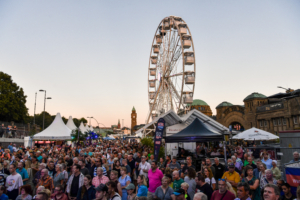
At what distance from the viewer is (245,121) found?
191 ft

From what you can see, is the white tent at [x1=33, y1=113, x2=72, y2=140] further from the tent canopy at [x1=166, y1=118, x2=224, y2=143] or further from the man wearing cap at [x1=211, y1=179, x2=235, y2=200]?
the man wearing cap at [x1=211, y1=179, x2=235, y2=200]

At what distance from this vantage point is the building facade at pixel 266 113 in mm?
43403

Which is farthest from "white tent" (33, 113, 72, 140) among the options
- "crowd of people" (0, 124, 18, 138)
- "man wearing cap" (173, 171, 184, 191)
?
"man wearing cap" (173, 171, 184, 191)

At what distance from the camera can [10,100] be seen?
49.0m

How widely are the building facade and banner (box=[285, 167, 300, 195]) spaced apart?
114 ft

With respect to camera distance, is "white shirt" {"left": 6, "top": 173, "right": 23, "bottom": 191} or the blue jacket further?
"white shirt" {"left": 6, "top": 173, "right": 23, "bottom": 191}

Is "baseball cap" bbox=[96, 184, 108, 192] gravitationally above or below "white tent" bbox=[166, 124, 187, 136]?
below

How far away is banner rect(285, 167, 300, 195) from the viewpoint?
19.6 feet

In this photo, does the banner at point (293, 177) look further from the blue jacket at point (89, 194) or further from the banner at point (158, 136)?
the banner at point (158, 136)

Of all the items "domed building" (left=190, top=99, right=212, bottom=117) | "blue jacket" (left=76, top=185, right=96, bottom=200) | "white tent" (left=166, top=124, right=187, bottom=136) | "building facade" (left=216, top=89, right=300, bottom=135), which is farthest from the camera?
"domed building" (left=190, top=99, right=212, bottom=117)

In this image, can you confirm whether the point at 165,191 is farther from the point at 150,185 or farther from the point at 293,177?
the point at 293,177

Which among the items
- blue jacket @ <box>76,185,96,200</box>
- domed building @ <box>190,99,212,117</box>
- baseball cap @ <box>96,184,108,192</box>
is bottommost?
blue jacket @ <box>76,185,96,200</box>

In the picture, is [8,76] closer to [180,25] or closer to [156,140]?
[180,25]

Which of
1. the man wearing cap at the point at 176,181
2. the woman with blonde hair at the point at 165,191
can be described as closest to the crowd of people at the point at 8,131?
the man wearing cap at the point at 176,181
